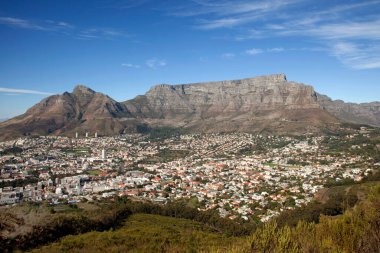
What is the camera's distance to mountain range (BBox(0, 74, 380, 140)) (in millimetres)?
130238

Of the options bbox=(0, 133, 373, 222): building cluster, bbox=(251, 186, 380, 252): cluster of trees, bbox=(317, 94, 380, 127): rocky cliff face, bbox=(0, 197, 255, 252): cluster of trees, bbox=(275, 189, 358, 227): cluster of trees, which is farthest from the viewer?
bbox=(317, 94, 380, 127): rocky cliff face

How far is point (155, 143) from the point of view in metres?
119

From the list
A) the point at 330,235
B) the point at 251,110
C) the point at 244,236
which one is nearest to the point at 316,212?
the point at 244,236

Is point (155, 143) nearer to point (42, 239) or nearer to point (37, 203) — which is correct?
point (37, 203)

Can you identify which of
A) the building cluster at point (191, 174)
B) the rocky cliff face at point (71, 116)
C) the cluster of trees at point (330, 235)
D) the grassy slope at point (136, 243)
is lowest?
the building cluster at point (191, 174)

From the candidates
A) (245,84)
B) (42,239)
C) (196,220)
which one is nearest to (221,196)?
(196,220)

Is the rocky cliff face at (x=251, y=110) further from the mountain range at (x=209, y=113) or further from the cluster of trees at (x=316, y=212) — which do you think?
→ the cluster of trees at (x=316, y=212)

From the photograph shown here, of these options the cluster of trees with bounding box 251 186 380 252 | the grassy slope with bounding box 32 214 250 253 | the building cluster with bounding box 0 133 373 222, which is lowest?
the building cluster with bounding box 0 133 373 222

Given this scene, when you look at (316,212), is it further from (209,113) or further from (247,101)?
(209,113)

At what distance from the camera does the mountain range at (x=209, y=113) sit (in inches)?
5127

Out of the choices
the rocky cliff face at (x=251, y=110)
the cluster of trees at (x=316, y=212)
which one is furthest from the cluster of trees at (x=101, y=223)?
the rocky cliff face at (x=251, y=110)

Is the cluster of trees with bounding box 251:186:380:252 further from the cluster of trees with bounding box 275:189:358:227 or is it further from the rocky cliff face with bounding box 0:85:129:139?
the rocky cliff face with bounding box 0:85:129:139

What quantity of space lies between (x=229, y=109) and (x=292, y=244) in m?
169

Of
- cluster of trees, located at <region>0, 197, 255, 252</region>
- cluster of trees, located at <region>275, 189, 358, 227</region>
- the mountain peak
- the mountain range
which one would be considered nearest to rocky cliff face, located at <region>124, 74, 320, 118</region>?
the mountain range
